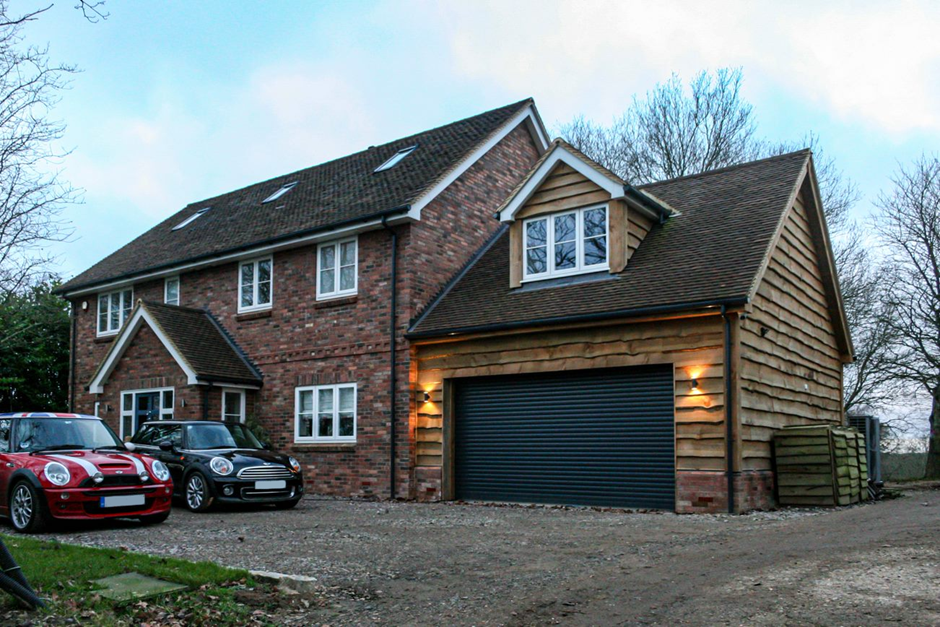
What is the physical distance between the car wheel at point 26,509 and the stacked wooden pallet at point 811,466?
10.9 m

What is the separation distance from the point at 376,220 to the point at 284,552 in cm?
941

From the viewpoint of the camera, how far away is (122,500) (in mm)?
11047

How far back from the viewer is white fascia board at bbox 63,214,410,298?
17.6 metres

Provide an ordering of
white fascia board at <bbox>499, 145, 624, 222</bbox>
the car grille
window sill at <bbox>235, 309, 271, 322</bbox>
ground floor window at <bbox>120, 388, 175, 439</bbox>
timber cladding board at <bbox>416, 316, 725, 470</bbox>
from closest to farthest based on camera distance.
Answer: timber cladding board at <bbox>416, 316, 725, 470</bbox> → the car grille → white fascia board at <bbox>499, 145, 624, 222</bbox> → ground floor window at <bbox>120, 388, 175, 439</bbox> → window sill at <bbox>235, 309, 271, 322</bbox>

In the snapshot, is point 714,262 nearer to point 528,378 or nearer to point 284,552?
point 528,378

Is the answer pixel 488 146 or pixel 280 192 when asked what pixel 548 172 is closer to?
pixel 488 146

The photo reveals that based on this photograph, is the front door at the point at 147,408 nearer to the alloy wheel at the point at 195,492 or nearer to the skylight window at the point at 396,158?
the alloy wheel at the point at 195,492


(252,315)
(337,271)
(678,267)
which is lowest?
(252,315)

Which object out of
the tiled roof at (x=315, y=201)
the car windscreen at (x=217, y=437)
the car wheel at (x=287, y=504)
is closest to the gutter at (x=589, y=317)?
the tiled roof at (x=315, y=201)

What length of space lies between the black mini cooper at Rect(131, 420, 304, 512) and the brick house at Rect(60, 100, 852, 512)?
2931 mm

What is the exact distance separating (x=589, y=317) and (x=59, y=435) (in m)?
8.15

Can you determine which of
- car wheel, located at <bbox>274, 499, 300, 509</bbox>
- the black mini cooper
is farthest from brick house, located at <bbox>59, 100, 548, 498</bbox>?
the black mini cooper

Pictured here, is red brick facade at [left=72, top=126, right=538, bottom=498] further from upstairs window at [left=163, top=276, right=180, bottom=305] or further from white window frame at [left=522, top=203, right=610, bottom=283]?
white window frame at [left=522, top=203, right=610, bottom=283]

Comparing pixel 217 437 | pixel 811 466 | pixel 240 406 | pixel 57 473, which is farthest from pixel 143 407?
pixel 811 466
